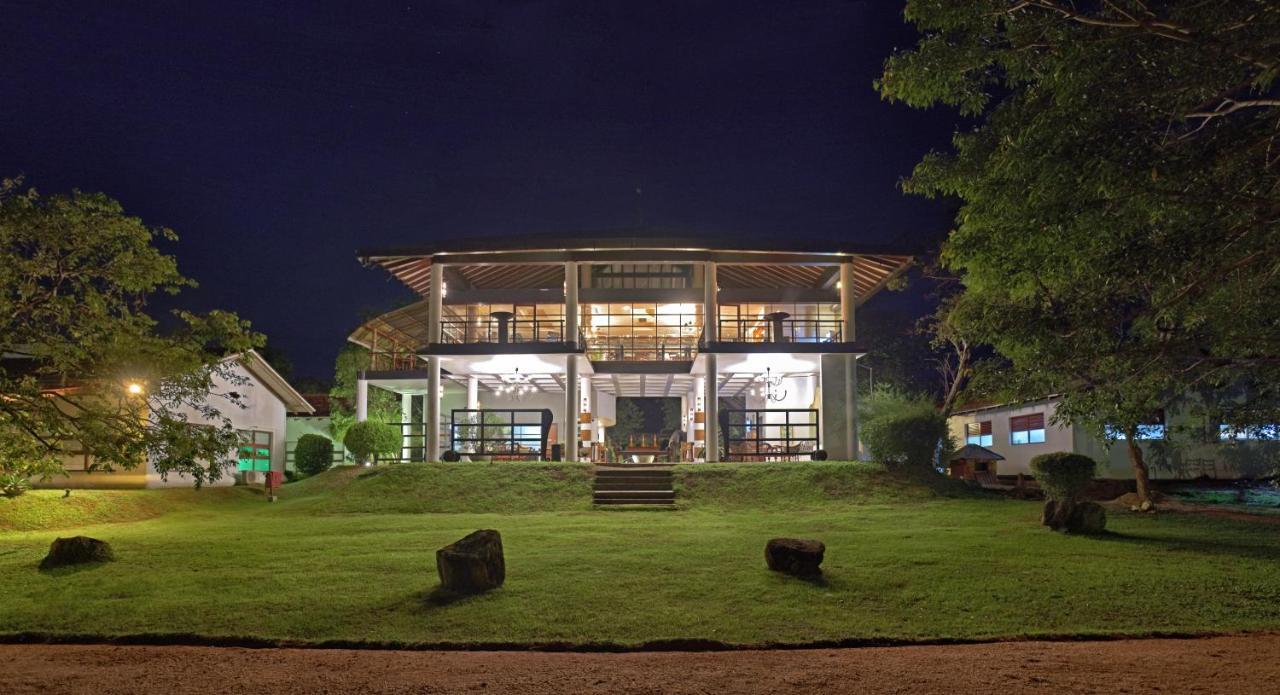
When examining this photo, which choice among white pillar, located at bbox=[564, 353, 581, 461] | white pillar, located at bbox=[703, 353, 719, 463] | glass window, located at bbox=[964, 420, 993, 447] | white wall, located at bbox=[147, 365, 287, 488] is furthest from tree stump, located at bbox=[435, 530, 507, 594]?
glass window, located at bbox=[964, 420, 993, 447]

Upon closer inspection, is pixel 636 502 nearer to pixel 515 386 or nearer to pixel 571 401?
pixel 571 401

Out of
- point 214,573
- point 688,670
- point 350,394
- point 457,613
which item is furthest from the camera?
point 350,394

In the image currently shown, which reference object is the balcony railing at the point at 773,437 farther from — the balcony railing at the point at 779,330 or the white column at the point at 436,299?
the white column at the point at 436,299

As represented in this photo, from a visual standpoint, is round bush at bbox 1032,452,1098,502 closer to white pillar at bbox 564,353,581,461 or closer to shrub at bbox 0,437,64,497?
white pillar at bbox 564,353,581,461

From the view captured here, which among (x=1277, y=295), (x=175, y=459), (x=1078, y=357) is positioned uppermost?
(x=1277, y=295)

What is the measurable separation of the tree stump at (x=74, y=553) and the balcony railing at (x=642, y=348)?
1850 centimetres

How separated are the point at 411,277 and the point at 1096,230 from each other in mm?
23419

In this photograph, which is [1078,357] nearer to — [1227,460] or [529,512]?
[529,512]

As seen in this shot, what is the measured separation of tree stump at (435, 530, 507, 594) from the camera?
9.21m

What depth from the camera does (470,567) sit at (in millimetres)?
9227

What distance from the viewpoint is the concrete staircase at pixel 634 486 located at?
1895 cm

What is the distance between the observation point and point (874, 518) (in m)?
15.7

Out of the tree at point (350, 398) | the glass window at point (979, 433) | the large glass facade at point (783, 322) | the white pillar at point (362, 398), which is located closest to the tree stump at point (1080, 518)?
the large glass facade at point (783, 322)

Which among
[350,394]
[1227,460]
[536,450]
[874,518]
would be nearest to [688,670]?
[874,518]
